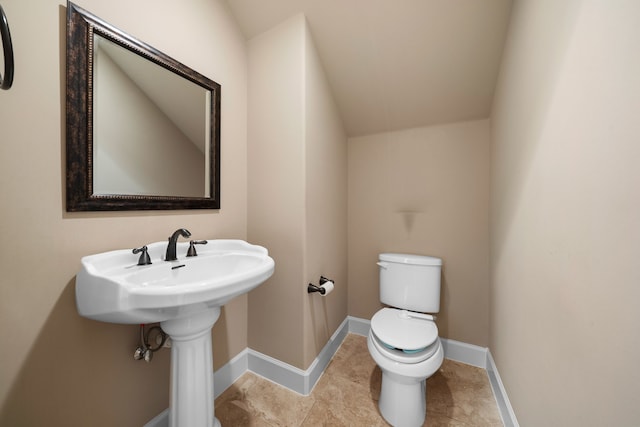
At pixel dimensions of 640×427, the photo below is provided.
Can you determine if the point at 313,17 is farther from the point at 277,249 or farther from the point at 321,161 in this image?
the point at 277,249

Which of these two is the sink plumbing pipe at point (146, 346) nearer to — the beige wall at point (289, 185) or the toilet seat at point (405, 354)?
the beige wall at point (289, 185)

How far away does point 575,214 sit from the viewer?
604mm

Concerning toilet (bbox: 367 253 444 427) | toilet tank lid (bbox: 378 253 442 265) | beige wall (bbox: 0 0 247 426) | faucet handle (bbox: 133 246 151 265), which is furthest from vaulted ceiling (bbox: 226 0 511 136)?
faucet handle (bbox: 133 246 151 265)

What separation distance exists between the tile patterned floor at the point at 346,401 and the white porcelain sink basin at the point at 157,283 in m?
0.80

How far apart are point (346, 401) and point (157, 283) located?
1166 millimetres

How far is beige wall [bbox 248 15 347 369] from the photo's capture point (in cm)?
125

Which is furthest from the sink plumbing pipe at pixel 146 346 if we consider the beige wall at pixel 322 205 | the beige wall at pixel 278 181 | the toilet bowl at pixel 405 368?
the toilet bowl at pixel 405 368

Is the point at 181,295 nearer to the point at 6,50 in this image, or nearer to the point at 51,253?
the point at 51,253

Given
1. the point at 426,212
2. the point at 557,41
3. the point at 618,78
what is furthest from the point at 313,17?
the point at 426,212

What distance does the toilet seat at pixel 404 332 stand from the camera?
1.10 meters

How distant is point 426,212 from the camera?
5.52 feet

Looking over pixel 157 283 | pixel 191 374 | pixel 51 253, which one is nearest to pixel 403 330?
pixel 191 374

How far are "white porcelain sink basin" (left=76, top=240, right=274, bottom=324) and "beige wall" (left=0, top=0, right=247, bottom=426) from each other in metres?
0.10

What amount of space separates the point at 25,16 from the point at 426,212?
207 cm
